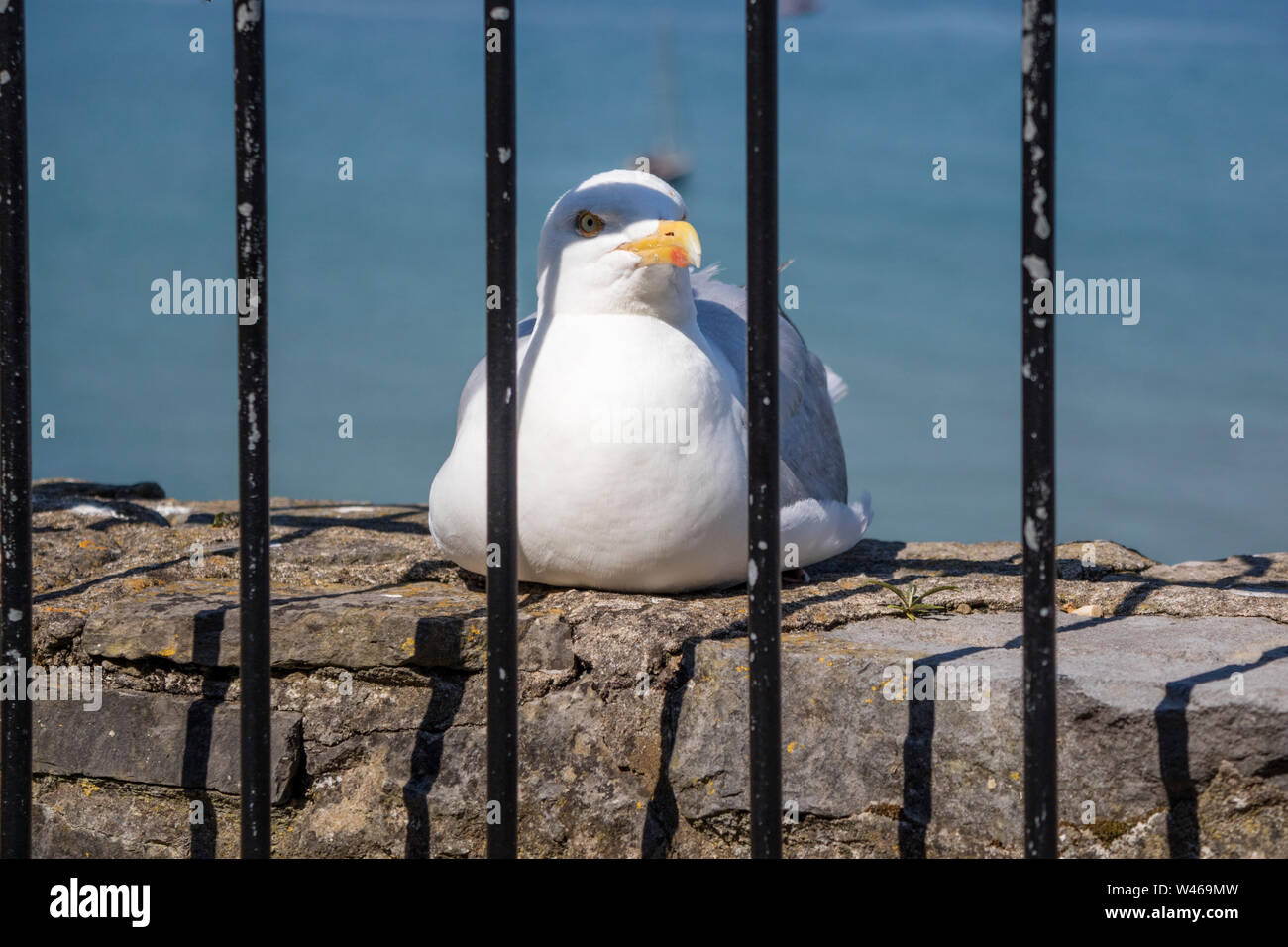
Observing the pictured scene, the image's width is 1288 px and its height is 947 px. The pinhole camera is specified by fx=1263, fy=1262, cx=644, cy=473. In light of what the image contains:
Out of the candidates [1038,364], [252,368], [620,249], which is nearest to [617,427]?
[620,249]

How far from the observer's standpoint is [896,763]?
288 centimetres

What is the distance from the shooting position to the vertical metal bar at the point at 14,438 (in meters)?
2.62

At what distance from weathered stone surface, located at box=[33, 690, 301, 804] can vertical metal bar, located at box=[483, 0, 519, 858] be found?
1076mm

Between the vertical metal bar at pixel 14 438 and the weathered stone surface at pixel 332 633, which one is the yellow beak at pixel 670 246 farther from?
the vertical metal bar at pixel 14 438

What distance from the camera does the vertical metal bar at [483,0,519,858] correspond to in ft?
7.84

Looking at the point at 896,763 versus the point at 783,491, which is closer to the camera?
the point at 896,763

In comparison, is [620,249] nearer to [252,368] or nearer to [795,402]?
[795,402]

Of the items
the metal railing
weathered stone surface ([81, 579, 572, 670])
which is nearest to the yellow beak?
weathered stone surface ([81, 579, 572, 670])

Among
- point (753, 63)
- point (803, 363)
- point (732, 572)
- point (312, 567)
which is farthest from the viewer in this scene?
point (803, 363)

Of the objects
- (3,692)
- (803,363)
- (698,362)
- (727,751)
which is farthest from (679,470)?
(3,692)

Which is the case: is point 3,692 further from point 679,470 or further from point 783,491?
point 783,491

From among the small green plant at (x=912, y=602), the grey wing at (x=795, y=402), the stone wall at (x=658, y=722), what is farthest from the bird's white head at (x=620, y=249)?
the small green plant at (x=912, y=602)

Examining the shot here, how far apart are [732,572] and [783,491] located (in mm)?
348

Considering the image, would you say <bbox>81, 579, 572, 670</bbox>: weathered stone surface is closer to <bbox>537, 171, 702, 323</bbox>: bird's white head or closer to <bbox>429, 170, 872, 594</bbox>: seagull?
<bbox>429, 170, 872, 594</bbox>: seagull
